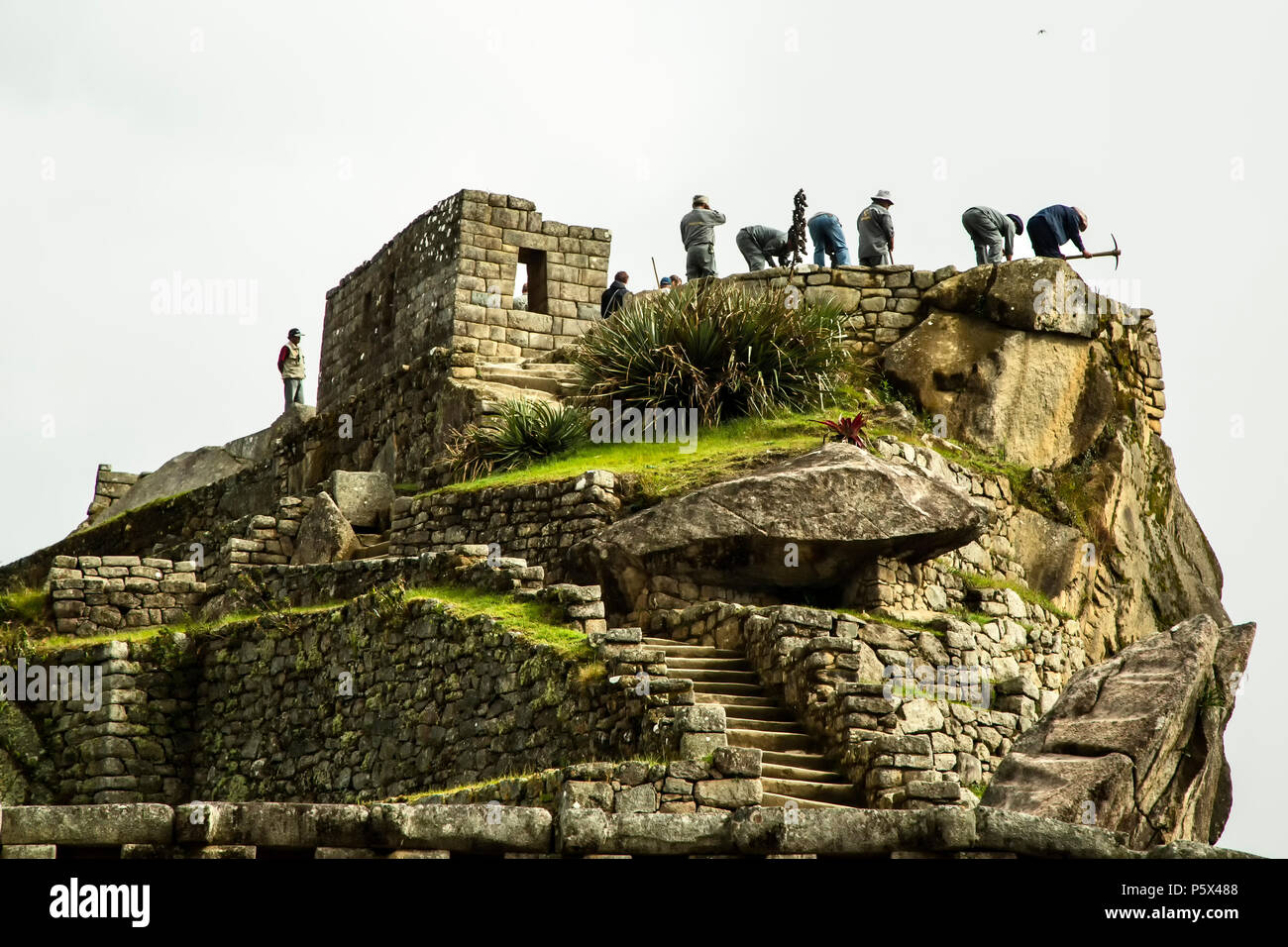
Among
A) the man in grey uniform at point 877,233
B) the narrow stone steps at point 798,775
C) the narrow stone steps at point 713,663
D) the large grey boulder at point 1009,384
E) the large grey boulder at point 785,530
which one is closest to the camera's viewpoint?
the narrow stone steps at point 798,775

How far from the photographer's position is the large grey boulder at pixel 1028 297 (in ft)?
69.9

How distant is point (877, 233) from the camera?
22797mm

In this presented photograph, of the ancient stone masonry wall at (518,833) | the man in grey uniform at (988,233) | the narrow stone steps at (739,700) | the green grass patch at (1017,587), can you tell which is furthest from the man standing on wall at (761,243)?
the ancient stone masonry wall at (518,833)

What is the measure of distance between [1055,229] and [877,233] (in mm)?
1978

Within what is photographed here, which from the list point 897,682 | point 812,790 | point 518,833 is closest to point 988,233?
point 897,682

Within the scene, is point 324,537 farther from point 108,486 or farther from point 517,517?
point 108,486

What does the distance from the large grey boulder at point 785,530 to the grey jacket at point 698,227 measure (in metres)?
6.20

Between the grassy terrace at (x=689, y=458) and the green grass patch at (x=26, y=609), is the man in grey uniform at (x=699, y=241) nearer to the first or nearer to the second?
the grassy terrace at (x=689, y=458)

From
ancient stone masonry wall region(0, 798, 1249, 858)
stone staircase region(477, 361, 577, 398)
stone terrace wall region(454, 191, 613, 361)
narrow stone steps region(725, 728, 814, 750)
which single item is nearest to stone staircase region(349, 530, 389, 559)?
stone staircase region(477, 361, 577, 398)

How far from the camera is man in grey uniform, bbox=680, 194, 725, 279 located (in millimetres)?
22938

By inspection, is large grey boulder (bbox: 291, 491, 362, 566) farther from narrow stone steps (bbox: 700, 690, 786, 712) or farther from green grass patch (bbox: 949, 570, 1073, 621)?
green grass patch (bbox: 949, 570, 1073, 621)
